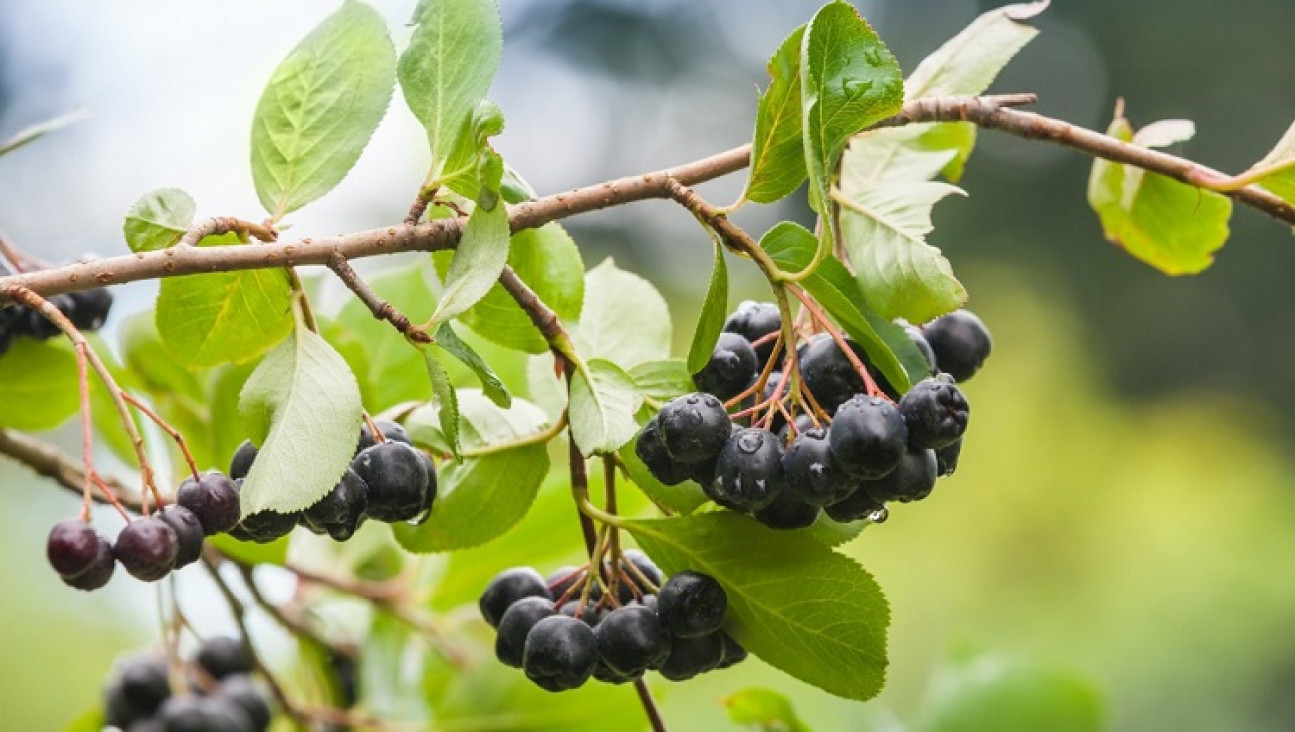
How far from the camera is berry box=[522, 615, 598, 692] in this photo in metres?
0.78

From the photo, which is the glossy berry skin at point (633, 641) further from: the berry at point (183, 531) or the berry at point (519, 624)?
the berry at point (183, 531)

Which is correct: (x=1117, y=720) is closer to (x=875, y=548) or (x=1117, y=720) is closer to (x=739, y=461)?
(x=875, y=548)

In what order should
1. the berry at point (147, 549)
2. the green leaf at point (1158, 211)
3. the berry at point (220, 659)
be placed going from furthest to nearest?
the berry at point (220, 659) < the green leaf at point (1158, 211) < the berry at point (147, 549)

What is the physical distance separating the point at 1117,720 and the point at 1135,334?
5783 mm

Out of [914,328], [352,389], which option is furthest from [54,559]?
[914,328]

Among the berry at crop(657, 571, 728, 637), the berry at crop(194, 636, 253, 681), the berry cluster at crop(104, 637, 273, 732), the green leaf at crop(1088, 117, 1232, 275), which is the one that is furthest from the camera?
the berry at crop(194, 636, 253, 681)

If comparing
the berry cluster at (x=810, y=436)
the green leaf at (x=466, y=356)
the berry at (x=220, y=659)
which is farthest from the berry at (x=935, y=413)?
the berry at (x=220, y=659)

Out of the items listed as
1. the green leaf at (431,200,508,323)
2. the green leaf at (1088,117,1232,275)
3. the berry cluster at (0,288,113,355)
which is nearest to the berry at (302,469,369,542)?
the green leaf at (431,200,508,323)

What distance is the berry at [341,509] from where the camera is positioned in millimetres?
714

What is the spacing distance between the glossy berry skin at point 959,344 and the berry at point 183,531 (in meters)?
0.47

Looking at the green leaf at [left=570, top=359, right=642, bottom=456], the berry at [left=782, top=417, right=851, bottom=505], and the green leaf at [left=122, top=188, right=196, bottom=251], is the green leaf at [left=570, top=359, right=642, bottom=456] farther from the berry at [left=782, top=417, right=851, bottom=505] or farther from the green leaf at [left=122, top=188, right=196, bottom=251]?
the green leaf at [left=122, top=188, right=196, bottom=251]

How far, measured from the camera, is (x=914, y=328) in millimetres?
845

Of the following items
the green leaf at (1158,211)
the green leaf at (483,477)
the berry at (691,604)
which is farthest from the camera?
the green leaf at (1158,211)

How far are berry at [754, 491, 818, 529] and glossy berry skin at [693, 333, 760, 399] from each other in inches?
3.4
